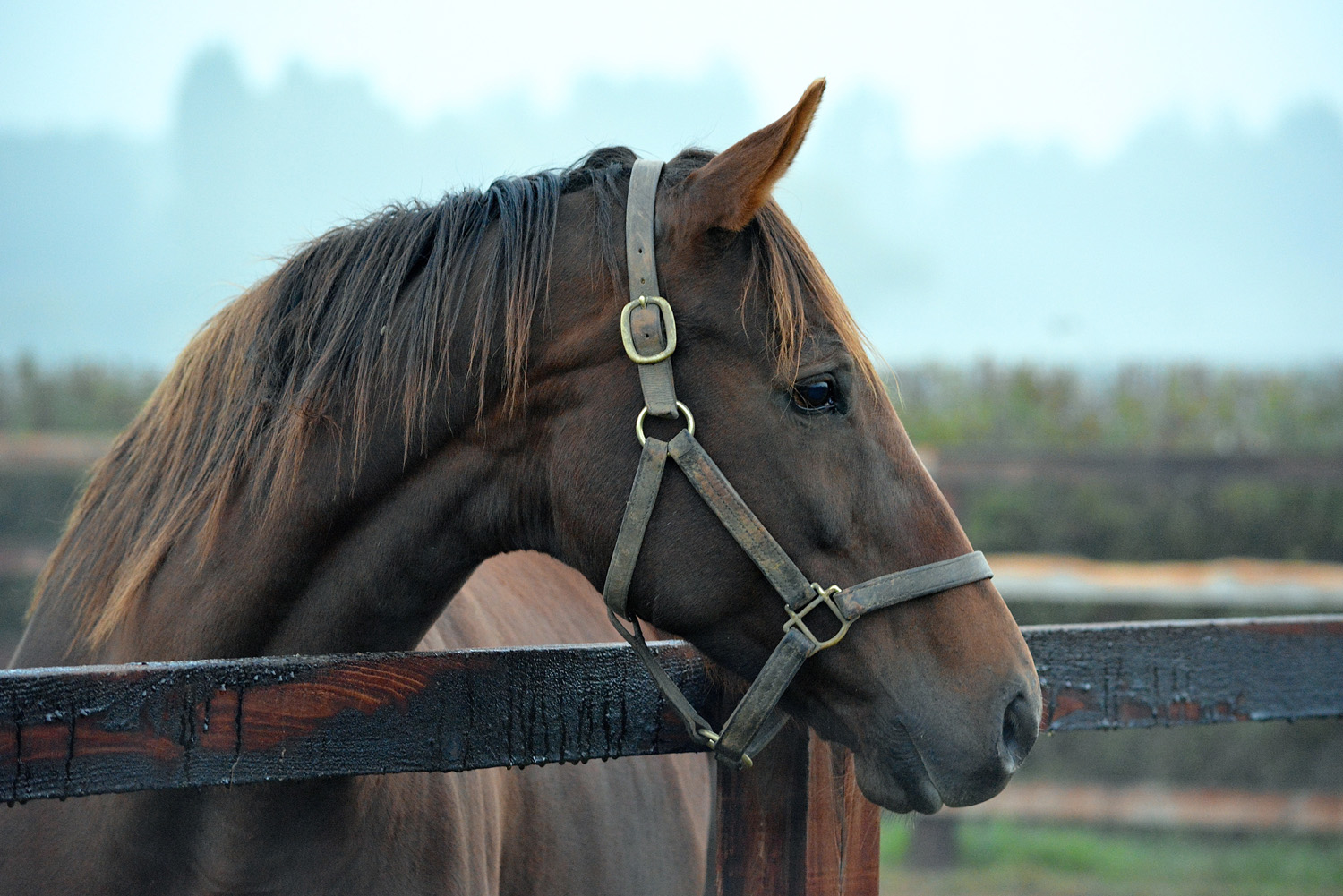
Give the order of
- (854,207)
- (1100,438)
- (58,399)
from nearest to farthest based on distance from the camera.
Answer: (1100,438)
(58,399)
(854,207)

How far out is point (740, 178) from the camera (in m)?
1.49

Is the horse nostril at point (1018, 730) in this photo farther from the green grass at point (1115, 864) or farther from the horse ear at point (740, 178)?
the green grass at point (1115, 864)

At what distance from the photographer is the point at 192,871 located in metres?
1.56

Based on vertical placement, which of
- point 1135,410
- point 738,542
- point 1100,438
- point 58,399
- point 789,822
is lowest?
point 789,822

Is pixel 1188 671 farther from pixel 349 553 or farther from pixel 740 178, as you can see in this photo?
pixel 349 553

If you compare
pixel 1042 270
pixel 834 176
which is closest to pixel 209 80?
pixel 834 176

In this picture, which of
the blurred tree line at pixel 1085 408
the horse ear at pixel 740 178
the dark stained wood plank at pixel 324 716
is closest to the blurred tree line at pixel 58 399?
the blurred tree line at pixel 1085 408

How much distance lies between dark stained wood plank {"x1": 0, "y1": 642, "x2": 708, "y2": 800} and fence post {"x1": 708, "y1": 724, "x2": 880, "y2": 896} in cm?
19

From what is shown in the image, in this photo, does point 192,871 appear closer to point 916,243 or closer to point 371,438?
point 371,438

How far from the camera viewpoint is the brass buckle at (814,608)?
148cm

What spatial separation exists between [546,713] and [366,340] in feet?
2.24

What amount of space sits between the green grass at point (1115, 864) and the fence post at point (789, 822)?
12.7 ft

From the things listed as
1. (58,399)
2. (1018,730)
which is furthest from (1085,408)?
(58,399)

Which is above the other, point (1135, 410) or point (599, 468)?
point (1135, 410)
